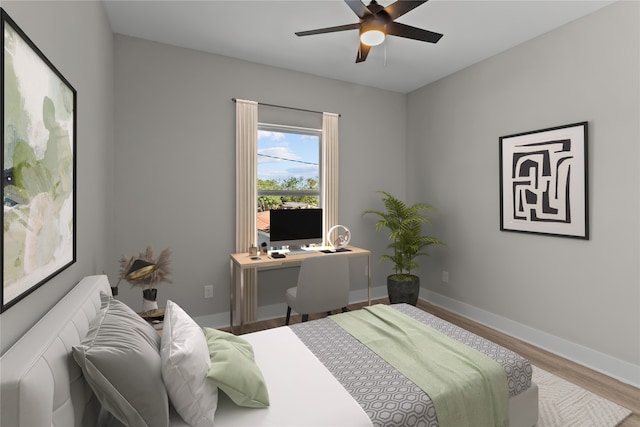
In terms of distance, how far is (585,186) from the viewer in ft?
8.50

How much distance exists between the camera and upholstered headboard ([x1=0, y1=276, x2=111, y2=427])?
71 cm

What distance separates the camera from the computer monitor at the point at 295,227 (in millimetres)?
3494

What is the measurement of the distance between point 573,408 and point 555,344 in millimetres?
942

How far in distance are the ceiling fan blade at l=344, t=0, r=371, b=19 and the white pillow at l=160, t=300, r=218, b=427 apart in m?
2.04

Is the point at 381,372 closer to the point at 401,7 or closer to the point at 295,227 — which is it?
the point at 401,7

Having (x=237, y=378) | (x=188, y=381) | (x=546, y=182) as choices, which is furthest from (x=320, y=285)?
(x=546, y=182)

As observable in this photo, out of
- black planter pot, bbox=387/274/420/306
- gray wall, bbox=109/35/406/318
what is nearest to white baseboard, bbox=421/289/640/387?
black planter pot, bbox=387/274/420/306

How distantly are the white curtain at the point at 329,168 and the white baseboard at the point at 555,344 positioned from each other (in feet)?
5.76

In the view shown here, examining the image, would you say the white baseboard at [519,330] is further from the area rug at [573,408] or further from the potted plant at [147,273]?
the potted plant at [147,273]

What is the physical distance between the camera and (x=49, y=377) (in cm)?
83

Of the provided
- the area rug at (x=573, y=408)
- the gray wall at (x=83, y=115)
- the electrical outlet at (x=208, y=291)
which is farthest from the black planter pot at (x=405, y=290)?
the gray wall at (x=83, y=115)

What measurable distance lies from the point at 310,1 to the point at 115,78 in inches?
74.3

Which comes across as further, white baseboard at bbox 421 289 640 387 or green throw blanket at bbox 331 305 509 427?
white baseboard at bbox 421 289 640 387

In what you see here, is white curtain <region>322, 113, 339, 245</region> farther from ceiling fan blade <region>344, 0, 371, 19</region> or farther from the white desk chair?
ceiling fan blade <region>344, 0, 371, 19</region>
